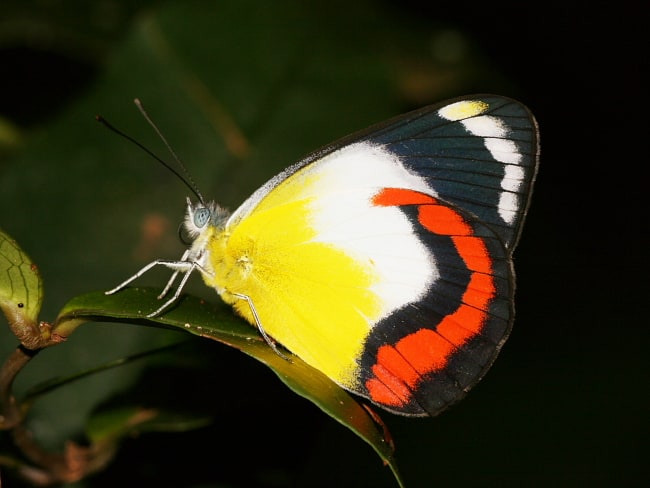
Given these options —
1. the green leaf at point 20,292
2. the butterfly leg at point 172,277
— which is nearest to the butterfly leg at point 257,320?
the butterfly leg at point 172,277

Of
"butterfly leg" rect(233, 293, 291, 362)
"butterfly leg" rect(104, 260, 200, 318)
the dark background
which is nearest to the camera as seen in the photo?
"butterfly leg" rect(104, 260, 200, 318)

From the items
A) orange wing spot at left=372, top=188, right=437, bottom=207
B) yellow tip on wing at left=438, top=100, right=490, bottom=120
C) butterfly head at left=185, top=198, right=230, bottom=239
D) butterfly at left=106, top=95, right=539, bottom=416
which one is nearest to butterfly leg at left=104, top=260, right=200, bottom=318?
butterfly at left=106, top=95, right=539, bottom=416

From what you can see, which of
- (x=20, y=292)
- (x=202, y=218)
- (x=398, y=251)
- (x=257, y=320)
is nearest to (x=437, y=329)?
(x=398, y=251)

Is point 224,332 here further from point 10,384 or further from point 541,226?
point 541,226

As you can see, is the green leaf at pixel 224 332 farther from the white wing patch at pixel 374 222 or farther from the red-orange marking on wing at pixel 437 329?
the white wing patch at pixel 374 222

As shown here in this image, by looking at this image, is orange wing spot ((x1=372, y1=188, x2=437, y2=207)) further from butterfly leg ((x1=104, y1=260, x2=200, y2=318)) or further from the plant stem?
the plant stem

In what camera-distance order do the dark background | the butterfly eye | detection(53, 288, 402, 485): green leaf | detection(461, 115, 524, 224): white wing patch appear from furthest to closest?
the dark background
the butterfly eye
detection(461, 115, 524, 224): white wing patch
detection(53, 288, 402, 485): green leaf

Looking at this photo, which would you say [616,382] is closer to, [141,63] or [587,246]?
[587,246]
